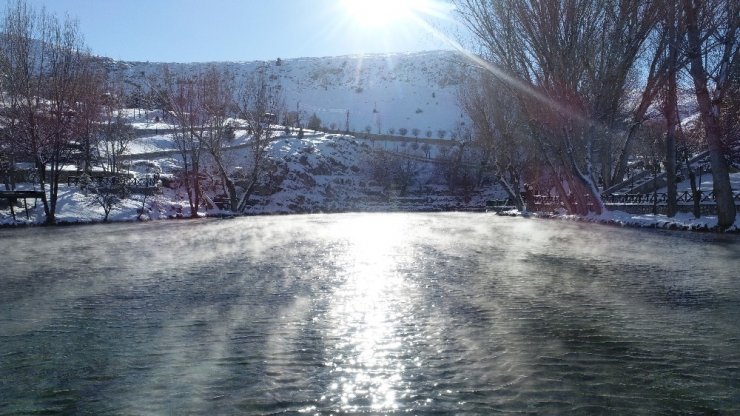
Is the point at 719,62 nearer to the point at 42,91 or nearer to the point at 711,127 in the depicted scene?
the point at 711,127

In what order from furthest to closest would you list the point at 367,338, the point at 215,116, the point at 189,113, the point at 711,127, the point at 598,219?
the point at 215,116 → the point at 189,113 → the point at 598,219 → the point at 711,127 → the point at 367,338

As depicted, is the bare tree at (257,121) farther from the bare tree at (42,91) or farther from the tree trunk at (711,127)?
the tree trunk at (711,127)

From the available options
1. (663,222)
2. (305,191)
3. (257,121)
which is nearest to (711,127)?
(663,222)

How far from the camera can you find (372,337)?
205 inches

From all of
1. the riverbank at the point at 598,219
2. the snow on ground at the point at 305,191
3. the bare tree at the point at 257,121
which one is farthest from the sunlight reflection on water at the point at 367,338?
the bare tree at the point at 257,121

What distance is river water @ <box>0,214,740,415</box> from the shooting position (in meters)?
3.71

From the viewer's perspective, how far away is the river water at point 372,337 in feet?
12.2

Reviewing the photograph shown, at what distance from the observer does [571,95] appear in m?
23.2

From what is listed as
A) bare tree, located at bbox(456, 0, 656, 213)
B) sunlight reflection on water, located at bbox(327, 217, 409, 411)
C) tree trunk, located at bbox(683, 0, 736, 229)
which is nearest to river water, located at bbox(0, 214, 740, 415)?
sunlight reflection on water, located at bbox(327, 217, 409, 411)

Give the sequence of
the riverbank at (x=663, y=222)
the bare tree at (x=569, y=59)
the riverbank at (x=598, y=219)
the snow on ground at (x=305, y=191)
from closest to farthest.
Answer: the riverbank at (x=663, y=222)
the riverbank at (x=598, y=219)
the bare tree at (x=569, y=59)
the snow on ground at (x=305, y=191)

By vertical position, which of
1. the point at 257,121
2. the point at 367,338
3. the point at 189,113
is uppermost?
the point at 189,113

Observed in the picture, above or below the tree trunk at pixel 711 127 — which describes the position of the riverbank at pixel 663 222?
below

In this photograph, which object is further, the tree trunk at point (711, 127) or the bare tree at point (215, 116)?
the bare tree at point (215, 116)

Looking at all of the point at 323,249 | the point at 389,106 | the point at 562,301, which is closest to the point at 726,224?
the point at 323,249
